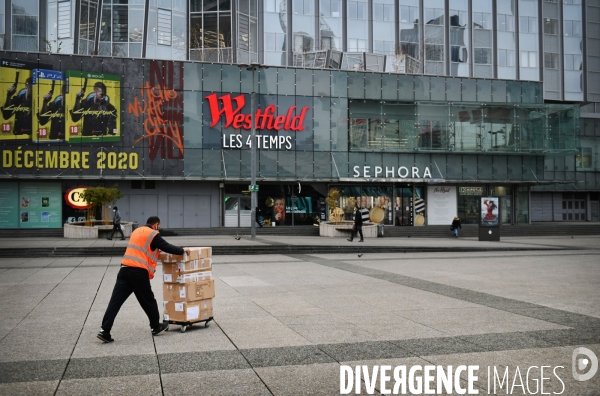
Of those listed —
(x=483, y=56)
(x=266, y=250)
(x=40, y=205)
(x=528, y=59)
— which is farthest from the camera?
(x=528, y=59)

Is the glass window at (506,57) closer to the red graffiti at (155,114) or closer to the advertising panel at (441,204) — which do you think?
the advertising panel at (441,204)

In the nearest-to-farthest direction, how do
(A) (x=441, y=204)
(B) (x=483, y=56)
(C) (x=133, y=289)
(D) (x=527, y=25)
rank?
(C) (x=133, y=289)
(A) (x=441, y=204)
(B) (x=483, y=56)
(D) (x=527, y=25)

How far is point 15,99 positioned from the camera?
40.6 meters

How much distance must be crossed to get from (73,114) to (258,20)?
64.9ft

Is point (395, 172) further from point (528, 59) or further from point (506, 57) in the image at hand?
point (528, 59)

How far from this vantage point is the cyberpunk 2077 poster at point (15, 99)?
40.5 metres

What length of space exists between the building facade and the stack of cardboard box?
34.0 m

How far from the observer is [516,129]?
49.8 meters

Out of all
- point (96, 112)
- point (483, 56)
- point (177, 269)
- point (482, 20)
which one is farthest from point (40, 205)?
point (482, 20)

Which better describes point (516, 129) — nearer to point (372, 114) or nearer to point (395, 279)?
point (372, 114)

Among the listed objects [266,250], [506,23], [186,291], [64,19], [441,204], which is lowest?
[266,250]

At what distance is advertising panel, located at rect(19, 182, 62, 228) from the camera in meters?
41.0

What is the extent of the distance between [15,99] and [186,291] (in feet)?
119

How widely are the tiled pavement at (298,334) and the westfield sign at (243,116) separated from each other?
2854cm
